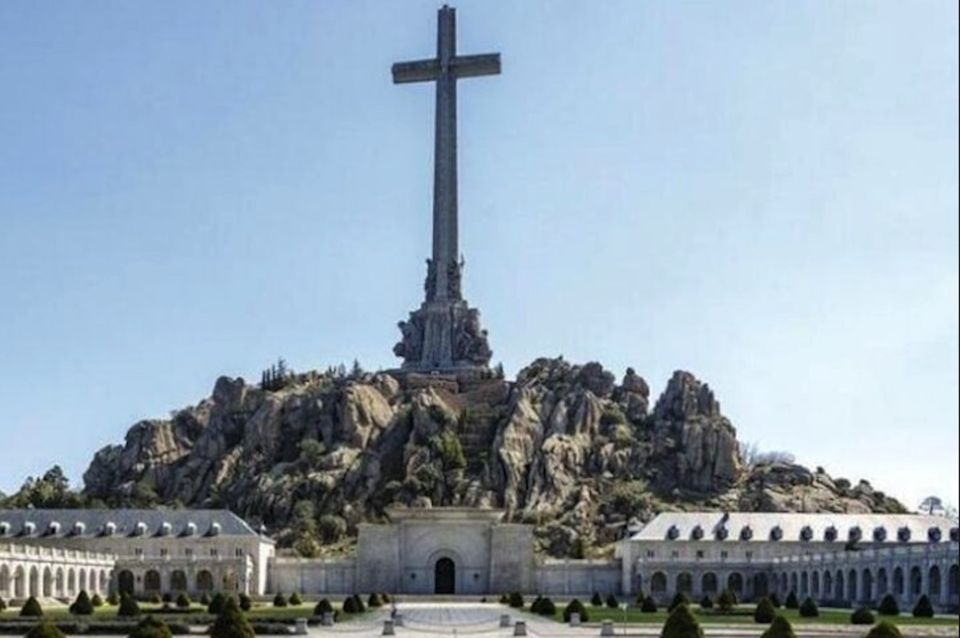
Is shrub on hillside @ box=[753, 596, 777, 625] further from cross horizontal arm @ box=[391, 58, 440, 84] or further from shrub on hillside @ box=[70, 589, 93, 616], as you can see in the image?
cross horizontal arm @ box=[391, 58, 440, 84]

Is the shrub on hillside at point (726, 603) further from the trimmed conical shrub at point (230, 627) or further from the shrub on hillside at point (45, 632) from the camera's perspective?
the shrub on hillside at point (45, 632)

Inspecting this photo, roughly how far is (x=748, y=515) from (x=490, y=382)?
48.4m

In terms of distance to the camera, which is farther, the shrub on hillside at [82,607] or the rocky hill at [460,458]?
the rocky hill at [460,458]

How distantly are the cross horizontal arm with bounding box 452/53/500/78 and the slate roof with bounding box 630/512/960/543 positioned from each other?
61333mm

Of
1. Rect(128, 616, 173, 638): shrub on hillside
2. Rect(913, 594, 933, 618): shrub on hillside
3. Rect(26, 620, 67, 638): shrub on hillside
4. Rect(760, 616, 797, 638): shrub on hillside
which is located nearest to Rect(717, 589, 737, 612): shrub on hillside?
Rect(913, 594, 933, 618): shrub on hillside

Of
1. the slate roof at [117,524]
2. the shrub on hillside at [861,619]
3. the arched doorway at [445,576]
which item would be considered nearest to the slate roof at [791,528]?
the arched doorway at [445,576]

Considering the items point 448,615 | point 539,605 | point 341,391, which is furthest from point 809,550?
point 341,391

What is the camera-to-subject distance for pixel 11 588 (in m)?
93.2

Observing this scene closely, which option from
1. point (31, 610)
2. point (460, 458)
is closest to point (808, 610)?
point (31, 610)

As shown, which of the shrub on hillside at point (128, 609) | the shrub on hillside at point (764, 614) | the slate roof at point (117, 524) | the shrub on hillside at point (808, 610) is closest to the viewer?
the shrub on hillside at point (764, 614)

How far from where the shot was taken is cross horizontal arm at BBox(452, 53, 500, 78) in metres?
157

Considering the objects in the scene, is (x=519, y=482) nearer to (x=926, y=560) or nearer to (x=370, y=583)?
(x=370, y=583)

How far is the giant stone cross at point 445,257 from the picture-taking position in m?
158

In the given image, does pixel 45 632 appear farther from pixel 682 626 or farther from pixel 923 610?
pixel 923 610
